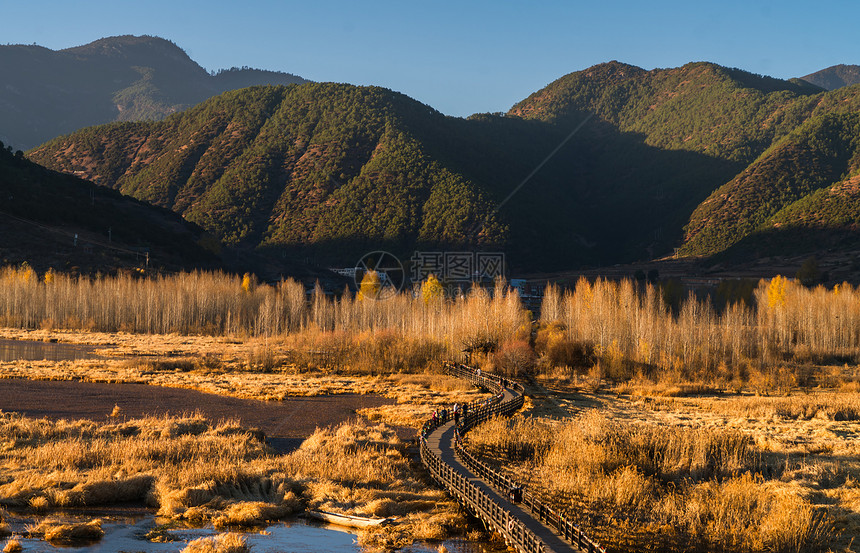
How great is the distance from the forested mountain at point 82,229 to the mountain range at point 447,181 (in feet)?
70.7

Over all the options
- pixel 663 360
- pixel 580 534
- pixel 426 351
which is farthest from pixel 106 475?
pixel 663 360

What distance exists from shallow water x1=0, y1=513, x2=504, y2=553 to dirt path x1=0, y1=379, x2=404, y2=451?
385 inches

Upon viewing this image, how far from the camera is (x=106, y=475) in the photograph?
21922 millimetres

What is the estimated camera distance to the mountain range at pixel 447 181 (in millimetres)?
133750

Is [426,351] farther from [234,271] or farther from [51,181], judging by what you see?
[51,181]

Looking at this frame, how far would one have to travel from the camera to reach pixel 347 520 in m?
19.5

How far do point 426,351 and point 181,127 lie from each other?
498ft

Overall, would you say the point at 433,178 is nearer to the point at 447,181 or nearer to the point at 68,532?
the point at 447,181

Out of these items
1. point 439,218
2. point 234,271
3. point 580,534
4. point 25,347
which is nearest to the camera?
point 580,534

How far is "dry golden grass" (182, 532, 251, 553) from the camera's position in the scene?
1611cm

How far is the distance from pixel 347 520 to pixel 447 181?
131119mm

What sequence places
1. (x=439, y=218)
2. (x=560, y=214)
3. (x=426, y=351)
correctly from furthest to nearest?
(x=560, y=214) < (x=439, y=218) < (x=426, y=351)

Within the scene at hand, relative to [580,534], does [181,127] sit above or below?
above

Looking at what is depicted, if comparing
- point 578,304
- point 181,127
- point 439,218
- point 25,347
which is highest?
point 181,127
